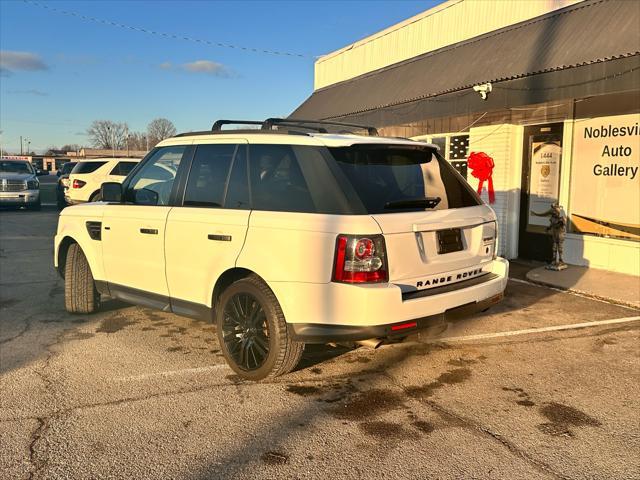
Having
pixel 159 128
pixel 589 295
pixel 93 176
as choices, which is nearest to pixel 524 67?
pixel 589 295

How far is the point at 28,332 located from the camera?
5.70 meters

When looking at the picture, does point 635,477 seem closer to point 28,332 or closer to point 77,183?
point 28,332

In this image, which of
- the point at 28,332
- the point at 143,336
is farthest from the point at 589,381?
the point at 28,332

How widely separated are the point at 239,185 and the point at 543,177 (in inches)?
289

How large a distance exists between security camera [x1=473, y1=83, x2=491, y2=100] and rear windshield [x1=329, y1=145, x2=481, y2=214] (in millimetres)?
4736

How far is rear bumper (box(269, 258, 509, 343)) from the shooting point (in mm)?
3707

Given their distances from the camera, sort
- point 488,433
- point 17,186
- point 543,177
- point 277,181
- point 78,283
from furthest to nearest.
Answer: point 17,186 < point 543,177 < point 78,283 < point 277,181 < point 488,433

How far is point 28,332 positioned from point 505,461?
4.70 m

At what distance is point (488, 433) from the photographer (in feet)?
11.7

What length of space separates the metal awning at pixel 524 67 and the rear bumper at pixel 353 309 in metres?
4.63

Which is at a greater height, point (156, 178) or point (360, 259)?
point (156, 178)

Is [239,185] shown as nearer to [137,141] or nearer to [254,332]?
[254,332]

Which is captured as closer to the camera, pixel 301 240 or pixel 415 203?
pixel 301 240

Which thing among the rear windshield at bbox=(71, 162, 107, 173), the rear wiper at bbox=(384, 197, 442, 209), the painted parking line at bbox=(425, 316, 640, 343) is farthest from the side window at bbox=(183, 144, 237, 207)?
the rear windshield at bbox=(71, 162, 107, 173)
